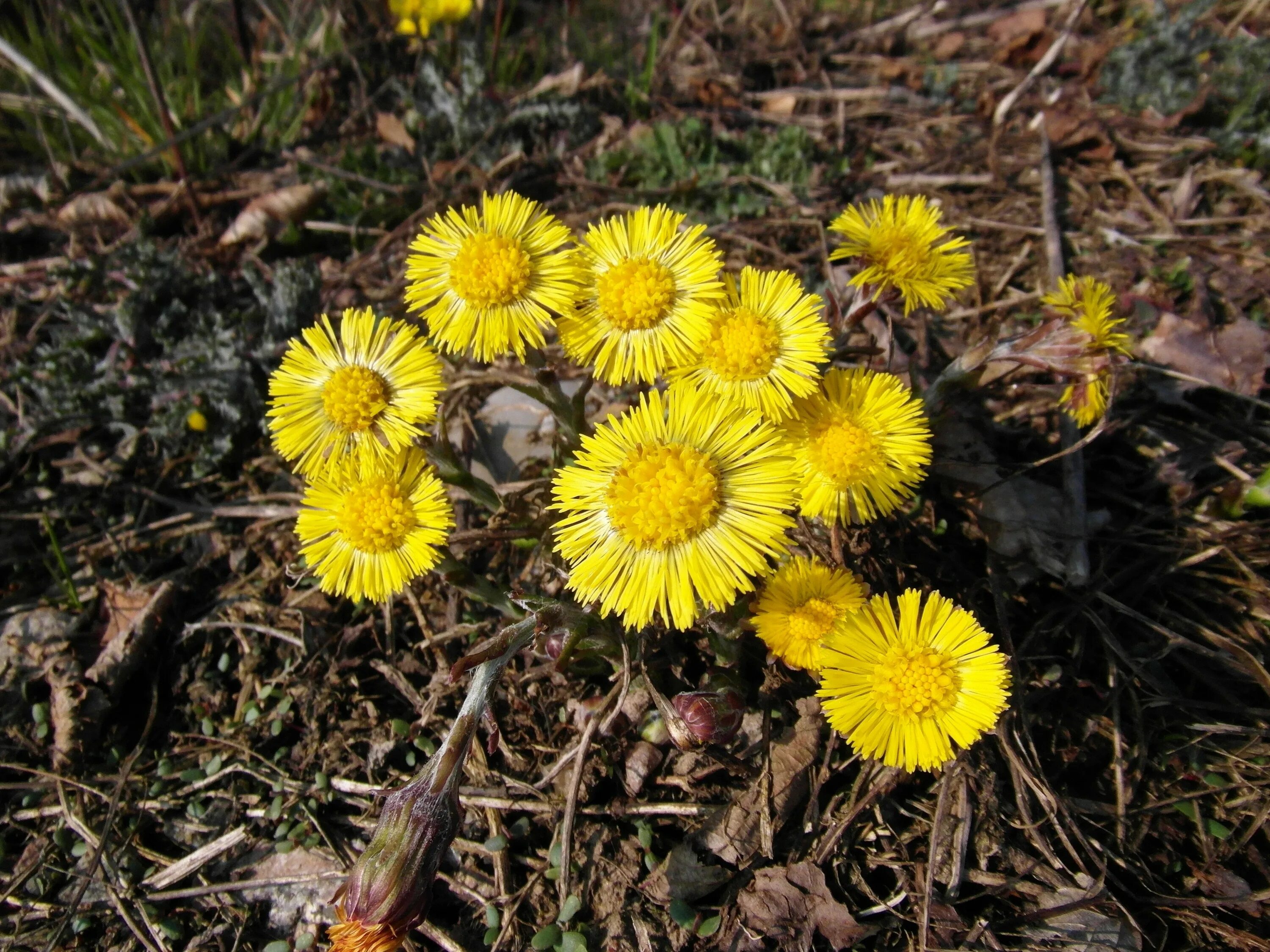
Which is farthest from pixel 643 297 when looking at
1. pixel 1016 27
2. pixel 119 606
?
pixel 1016 27

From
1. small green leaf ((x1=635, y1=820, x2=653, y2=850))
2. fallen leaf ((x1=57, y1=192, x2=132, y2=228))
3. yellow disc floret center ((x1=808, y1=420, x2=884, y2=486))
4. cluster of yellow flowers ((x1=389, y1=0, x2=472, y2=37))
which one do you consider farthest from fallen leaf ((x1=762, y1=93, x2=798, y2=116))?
small green leaf ((x1=635, y1=820, x2=653, y2=850))

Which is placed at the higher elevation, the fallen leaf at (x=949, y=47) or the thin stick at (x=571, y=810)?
the fallen leaf at (x=949, y=47)

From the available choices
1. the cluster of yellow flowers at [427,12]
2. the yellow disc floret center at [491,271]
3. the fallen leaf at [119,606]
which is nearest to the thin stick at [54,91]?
the cluster of yellow flowers at [427,12]

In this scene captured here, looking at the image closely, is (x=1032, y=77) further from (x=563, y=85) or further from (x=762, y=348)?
(x=762, y=348)

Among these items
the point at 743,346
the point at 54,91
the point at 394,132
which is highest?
the point at 394,132

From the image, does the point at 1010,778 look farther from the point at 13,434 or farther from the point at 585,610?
the point at 13,434

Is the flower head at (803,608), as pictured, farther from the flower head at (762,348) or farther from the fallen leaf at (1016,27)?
the fallen leaf at (1016,27)

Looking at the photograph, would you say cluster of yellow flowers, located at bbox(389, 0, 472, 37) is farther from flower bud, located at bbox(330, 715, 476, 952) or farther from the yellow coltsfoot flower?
flower bud, located at bbox(330, 715, 476, 952)
